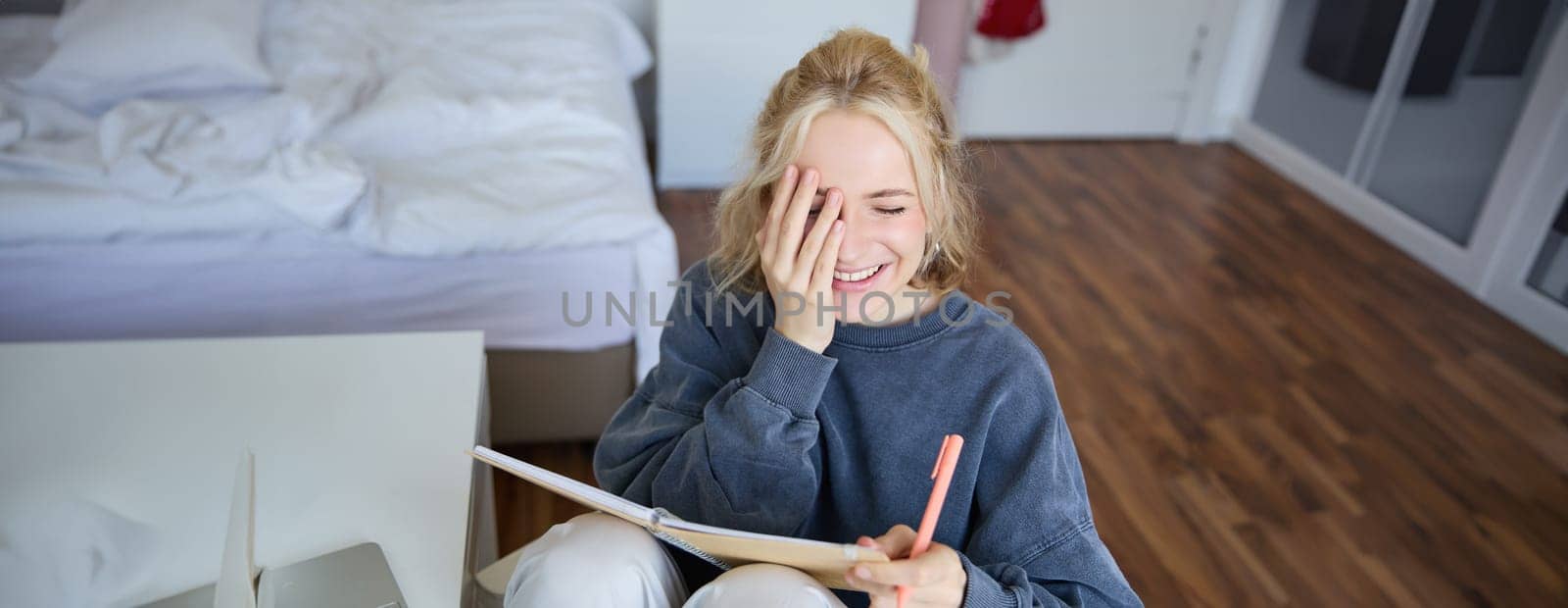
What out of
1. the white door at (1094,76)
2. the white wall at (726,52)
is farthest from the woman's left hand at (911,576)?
the white door at (1094,76)

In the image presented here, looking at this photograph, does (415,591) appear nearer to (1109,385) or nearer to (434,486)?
(434,486)

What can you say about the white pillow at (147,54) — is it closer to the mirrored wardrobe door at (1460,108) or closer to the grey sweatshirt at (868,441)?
the grey sweatshirt at (868,441)

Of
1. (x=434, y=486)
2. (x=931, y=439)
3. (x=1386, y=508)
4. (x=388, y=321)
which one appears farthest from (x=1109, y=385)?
(x=434, y=486)

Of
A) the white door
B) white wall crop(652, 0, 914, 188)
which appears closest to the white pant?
white wall crop(652, 0, 914, 188)

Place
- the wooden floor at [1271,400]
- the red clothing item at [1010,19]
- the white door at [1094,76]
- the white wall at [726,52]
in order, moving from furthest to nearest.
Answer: the white door at [1094,76]
the red clothing item at [1010,19]
the white wall at [726,52]
the wooden floor at [1271,400]

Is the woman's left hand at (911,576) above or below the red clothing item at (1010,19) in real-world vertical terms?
above

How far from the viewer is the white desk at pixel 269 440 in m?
0.95

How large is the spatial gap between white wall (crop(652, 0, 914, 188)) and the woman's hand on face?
5.87 feet

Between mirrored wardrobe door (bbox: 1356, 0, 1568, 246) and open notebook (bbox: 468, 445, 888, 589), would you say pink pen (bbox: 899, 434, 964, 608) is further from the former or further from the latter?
mirrored wardrobe door (bbox: 1356, 0, 1568, 246)

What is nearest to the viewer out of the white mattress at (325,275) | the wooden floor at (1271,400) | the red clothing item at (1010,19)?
the white mattress at (325,275)

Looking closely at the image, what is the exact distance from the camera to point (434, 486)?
1.00 m

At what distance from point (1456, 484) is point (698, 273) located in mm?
1519

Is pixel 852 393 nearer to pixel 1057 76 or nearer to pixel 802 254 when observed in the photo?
pixel 802 254

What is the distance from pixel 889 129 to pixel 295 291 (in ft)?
3.50
